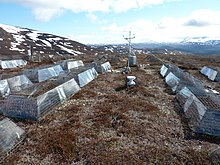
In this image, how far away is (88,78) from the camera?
118ft

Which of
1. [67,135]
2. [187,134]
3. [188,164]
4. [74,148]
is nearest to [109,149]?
[74,148]

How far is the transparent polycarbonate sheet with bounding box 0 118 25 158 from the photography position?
1404 cm

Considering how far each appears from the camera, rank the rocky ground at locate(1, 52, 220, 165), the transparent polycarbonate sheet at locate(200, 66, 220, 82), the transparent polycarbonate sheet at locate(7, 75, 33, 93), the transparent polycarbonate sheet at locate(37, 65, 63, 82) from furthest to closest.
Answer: the transparent polycarbonate sheet at locate(200, 66, 220, 82) < the transparent polycarbonate sheet at locate(37, 65, 63, 82) < the transparent polycarbonate sheet at locate(7, 75, 33, 93) < the rocky ground at locate(1, 52, 220, 165)

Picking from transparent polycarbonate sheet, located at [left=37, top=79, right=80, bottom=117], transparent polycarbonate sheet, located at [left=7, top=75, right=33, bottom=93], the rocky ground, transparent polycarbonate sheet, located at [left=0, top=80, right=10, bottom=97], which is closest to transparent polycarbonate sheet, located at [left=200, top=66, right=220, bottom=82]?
the rocky ground

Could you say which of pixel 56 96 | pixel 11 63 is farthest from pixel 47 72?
pixel 11 63

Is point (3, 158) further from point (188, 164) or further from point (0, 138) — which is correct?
point (188, 164)

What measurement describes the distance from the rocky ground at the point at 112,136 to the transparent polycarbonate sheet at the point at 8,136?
0.43 m

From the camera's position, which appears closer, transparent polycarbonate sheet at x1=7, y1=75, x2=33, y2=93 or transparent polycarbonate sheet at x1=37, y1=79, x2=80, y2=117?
transparent polycarbonate sheet at x1=37, y1=79, x2=80, y2=117

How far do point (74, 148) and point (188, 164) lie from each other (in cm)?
723

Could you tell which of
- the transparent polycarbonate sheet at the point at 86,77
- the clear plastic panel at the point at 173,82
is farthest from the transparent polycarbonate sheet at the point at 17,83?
the clear plastic panel at the point at 173,82

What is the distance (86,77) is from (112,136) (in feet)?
64.6

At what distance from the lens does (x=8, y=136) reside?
14773 mm

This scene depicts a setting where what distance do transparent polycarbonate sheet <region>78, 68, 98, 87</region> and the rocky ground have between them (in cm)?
707

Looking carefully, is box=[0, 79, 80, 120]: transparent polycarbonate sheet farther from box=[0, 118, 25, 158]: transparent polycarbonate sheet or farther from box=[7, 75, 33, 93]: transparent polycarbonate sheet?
box=[7, 75, 33, 93]: transparent polycarbonate sheet
